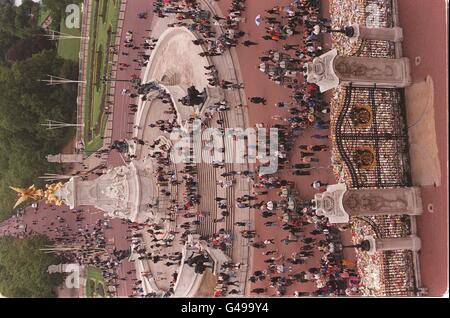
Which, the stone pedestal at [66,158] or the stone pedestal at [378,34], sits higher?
the stone pedestal at [378,34]

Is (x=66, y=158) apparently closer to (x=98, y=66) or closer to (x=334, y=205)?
(x=98, y=66)

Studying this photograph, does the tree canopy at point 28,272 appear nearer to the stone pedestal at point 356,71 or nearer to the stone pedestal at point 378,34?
the stone pedestal at point 356,71

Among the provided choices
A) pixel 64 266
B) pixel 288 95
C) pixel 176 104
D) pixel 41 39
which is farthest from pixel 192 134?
pixel 41 39

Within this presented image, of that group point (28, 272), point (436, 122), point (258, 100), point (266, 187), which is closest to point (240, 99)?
point (258, 100)

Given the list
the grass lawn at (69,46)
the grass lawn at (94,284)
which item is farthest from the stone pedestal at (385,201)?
the grass lawn at (69,46)

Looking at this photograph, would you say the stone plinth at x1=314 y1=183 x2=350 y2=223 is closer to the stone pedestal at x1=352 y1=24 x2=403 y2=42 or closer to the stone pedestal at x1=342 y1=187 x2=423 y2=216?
the stone pedestal at x1=342 y1=187 x2=423 y2=216
